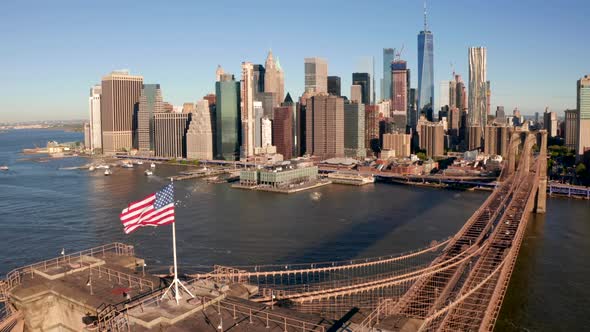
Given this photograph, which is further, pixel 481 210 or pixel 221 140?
pixel 221 140

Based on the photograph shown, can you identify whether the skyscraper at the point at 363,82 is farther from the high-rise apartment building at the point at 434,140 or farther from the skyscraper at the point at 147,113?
the skyscraper at the point at 147,113

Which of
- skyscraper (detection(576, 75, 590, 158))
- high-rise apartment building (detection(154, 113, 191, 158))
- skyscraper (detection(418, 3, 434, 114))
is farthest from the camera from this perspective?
skyscraper (detection(418, 3, 434, 114))

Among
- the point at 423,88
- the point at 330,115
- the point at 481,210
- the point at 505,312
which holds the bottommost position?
the point at 505,312

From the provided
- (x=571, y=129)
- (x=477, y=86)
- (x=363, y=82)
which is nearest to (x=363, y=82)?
(x=363, y=82)

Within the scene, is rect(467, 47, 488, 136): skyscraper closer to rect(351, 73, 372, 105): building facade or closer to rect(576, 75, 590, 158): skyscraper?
rect(351, 73, 372, 105): building facade

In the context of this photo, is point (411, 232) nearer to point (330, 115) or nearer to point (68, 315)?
point (68, 315)

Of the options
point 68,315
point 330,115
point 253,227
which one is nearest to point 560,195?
point 253,227

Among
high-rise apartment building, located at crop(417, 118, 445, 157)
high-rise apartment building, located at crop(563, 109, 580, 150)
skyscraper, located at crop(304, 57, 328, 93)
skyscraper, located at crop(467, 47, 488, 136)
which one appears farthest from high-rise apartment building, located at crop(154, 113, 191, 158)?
high-rise apartment building, located at crop(563, 109, 580, 150)
